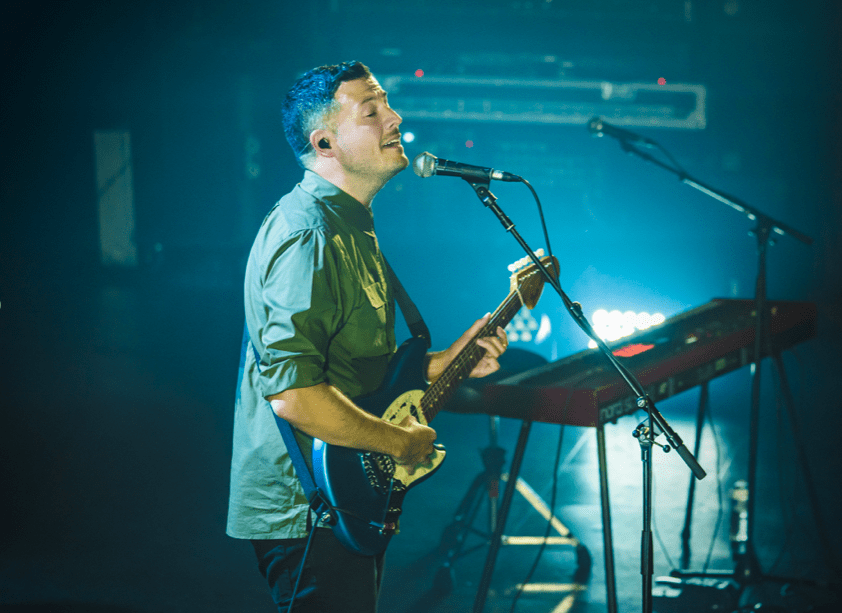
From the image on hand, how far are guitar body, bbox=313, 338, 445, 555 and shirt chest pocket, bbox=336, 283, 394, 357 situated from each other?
0.32 feet

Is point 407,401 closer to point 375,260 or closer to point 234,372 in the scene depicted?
point 375,260

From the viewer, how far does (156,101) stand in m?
8.80

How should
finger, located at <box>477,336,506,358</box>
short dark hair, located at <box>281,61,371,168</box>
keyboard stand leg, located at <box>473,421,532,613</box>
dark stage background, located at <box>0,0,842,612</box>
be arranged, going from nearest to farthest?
short dark hair, located at <box>281,61,371,168</box> < finger, located at <box>477,336,506,358</box> < keyboard stand leg, located at <box>473,421,532,613</box> < dark stage background, located at <box>0,0,842,612</box>

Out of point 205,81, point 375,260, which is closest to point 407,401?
point 375,260

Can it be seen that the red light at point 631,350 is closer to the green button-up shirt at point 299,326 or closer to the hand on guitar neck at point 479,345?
the hand on guitar neck at point 479,345

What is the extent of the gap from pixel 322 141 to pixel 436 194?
17.5ft

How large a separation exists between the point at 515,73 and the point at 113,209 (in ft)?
21.8

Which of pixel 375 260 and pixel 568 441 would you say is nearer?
pixel 375 260

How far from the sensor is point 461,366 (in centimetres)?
182

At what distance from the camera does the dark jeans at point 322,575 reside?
4.54 feet

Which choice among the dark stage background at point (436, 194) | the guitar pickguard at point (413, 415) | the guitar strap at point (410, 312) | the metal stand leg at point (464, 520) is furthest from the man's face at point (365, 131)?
the dark stage background at point (436, 194)

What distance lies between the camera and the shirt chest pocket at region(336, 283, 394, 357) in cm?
141

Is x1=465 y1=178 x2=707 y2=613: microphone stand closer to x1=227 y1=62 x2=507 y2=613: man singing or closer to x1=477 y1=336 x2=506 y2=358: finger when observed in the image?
x1=227 y1=62 x2=507 y2=613: man singing

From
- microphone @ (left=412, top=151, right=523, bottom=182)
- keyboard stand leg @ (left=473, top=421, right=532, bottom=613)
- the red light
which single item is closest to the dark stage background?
the red light
